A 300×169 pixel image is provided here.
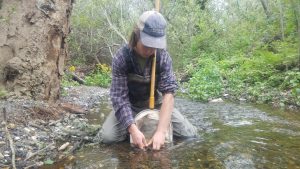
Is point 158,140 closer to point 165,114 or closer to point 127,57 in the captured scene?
point 165,114

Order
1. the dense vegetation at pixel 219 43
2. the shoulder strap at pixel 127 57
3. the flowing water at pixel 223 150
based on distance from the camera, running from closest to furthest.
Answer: the flowing water at pixel 223 150
the shoulder strap at pixel 127 57
the dense vegetation at pixel 219 43

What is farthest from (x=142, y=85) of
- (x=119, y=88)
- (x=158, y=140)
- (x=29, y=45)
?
(x=29, y=45)

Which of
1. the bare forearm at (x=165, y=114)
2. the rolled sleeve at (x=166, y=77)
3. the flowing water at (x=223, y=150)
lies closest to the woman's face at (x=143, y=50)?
the rolled sleeve at (x=166, y=77)

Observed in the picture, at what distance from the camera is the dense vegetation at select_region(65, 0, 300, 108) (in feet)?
24.5

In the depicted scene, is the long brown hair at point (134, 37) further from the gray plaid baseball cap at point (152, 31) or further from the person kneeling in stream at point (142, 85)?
the gray plaid baseball cap at point (152, 31)

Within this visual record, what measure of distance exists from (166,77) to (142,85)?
329 mm

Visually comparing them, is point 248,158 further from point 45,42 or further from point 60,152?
point 45,42

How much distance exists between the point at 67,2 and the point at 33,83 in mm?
1482

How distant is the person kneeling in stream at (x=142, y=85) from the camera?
3.32 m

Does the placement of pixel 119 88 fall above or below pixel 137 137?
above

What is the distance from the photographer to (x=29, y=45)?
17.2 feet

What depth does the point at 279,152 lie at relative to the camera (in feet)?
11.0

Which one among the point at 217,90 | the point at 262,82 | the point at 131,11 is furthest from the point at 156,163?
the point at 131,11

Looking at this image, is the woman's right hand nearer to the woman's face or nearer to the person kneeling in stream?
the person kneeling in stream
